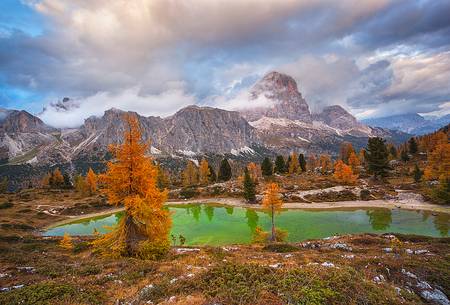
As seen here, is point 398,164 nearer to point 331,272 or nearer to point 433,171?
point 433,171

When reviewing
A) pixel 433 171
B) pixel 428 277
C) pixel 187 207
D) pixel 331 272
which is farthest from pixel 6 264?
pixel 433 171

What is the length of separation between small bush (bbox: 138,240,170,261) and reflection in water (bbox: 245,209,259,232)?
139 feet

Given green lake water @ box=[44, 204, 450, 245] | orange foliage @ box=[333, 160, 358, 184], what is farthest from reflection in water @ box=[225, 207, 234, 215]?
orange foliage @ box=[333, 160, 358, 184]

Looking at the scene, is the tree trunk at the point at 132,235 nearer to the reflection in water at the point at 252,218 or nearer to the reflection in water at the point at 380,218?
the reflection in water at the point at 252,218

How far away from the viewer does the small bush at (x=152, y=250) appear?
Result: 25.5 metres

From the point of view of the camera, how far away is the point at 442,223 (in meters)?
59.6

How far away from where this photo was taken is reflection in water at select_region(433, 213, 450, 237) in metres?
53.9

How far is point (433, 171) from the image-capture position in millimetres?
81000

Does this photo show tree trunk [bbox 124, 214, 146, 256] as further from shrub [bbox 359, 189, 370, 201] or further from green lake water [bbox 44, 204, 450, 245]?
shrub [bbox 359, 189, 370, 201]

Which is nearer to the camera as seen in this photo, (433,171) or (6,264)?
(6,264)

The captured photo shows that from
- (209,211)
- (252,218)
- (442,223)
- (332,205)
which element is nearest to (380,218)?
(442,223)

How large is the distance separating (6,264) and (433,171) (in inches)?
3951

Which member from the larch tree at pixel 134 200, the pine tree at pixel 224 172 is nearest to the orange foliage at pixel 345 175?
the pine tree at pixel 224 172

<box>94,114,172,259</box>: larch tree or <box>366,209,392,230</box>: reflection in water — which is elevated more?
<box>94,114,172,259</box>: larch tree
